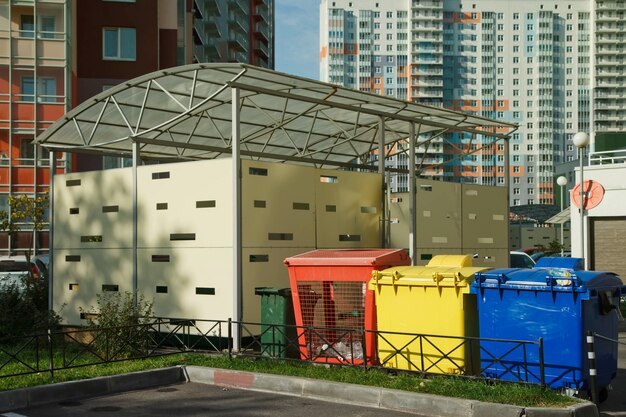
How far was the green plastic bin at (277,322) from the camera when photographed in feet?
41.2

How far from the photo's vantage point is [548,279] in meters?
10.0

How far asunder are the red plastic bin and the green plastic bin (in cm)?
31

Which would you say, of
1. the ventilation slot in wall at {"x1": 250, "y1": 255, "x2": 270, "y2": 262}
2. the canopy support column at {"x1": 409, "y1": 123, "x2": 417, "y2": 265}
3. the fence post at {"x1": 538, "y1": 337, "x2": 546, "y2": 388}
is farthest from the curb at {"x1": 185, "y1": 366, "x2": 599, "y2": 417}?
the canopy support column at {"x1": 409, "y1": 123, "x2": 417, "y2": 265}

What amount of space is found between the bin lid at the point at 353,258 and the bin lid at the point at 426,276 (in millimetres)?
243

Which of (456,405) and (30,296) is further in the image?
(30,296)

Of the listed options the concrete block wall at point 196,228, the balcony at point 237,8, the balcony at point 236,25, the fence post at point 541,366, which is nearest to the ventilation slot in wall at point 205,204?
the concrete block wall at point 196,228

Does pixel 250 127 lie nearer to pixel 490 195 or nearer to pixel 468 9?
pixel 490 195

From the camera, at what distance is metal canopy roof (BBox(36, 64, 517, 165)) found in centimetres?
1541

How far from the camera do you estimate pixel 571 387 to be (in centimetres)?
981

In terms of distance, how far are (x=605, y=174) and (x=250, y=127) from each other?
12421 millimetres

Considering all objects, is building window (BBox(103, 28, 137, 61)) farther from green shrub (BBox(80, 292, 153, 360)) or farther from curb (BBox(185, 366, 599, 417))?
curb (BBox(185, 366, 599, 417))

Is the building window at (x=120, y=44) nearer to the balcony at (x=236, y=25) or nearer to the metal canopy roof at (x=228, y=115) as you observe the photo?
the metal canopy roof at (x=228, y=115)

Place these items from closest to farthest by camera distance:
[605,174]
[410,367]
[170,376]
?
[410,367] → [170,376] → [605,174]

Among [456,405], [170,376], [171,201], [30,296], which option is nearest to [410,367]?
[456,405]
